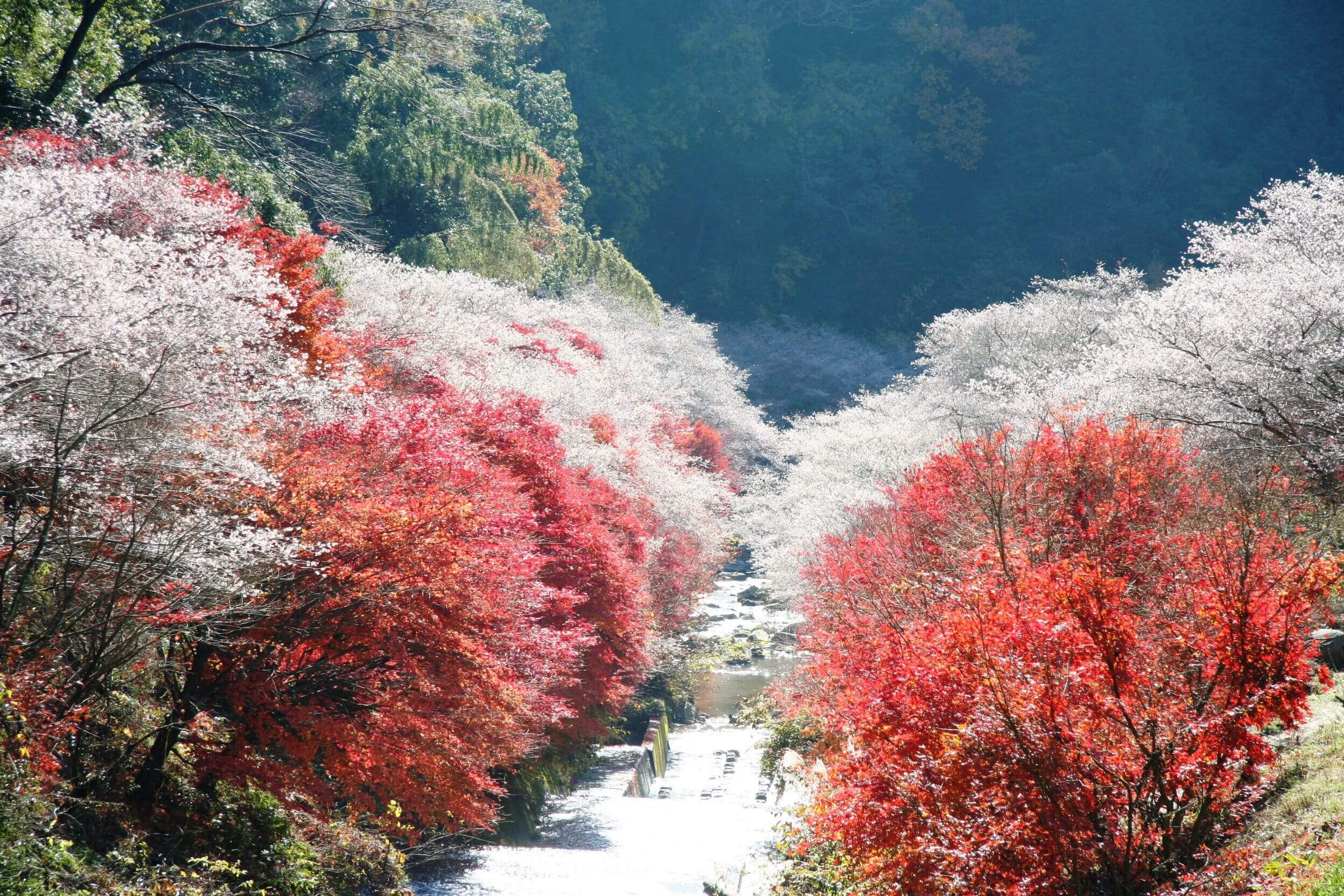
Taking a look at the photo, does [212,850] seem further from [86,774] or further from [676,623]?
[676,623]

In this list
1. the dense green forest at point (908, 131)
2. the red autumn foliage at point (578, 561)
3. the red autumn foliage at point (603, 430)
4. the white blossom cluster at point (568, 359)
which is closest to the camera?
the red autumn foliage at point (578, 561)

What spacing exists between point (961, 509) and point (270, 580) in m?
7.61

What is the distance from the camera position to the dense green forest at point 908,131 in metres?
53.3

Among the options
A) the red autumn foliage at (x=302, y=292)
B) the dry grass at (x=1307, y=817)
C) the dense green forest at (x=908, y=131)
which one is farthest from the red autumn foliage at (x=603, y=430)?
the dense green forest at (x=908, y=131)

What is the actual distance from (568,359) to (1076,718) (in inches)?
814

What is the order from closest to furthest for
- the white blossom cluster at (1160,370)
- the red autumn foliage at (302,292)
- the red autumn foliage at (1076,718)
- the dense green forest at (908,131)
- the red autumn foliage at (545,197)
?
the red autumn foliage at (1076,718), the white blossom cluster at (1160,370), the red autumn foliage at (302,292), the red autumn foliage at (545,197), the dense green forest at (908,131)

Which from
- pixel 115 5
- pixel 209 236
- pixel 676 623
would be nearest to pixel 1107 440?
pixel 209 236

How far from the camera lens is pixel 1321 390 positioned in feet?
38.1

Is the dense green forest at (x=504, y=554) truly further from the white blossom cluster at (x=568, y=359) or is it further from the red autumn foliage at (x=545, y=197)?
the red autumn foliage at (x=545, y=197)

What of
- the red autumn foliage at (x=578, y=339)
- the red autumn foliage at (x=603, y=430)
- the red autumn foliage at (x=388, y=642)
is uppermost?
the red autumn foliage at (x=578, y=339)

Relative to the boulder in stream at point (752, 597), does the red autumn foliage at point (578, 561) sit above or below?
above

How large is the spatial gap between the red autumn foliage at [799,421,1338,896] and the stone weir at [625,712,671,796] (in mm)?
8826

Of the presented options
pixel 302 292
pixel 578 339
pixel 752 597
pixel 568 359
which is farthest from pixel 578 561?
pixel 752 597

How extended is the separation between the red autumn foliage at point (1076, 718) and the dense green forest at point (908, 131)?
4878 cm
